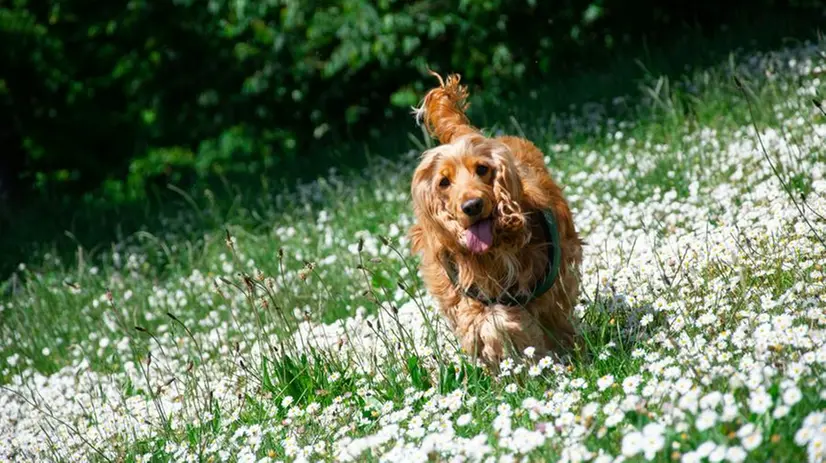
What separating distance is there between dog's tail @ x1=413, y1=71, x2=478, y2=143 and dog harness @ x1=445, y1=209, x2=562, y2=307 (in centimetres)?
88

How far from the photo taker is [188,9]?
35.0 ft

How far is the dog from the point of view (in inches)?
161

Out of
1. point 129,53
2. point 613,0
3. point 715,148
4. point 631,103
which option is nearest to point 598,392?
point 715,148

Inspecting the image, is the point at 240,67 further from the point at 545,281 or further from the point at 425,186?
the point at 545,281

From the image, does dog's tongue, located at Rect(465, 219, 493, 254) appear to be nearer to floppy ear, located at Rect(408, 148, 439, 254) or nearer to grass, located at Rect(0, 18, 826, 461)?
floppy ear, located at Rect(408, 148, 439, 254)

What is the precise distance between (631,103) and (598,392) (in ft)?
16.6

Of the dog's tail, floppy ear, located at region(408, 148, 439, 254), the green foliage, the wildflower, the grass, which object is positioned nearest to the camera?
the grass

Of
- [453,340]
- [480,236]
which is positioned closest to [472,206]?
[480,236]

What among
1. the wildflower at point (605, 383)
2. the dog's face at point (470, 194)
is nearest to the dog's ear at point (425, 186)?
the dog's face at point (470, 194)

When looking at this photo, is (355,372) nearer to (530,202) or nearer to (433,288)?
(433,288)

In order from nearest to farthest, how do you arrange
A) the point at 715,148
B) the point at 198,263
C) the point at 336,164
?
the point at 715,148
the point at 198,263
the point at 336,164

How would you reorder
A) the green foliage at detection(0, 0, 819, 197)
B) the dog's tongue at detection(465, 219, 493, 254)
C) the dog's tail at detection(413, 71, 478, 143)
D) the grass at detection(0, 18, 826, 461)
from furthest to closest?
1. the green foliage at detection(0, 0, 819, 197)
2. the dog's tail at detection(413, 71, 478, 143)
3. the dog's tongue at detection(465, 219, 493, 254)
4. the grass at detection(0, 18, 826, 461)

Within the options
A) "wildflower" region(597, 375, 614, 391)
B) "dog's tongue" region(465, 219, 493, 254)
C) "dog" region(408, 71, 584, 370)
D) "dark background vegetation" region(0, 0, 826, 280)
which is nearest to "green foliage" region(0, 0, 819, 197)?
"dark background vegetation" region(0, 0, 826, 280)

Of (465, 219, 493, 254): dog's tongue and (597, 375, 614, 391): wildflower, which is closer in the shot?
(597, 375, 614, 391): wildflower
